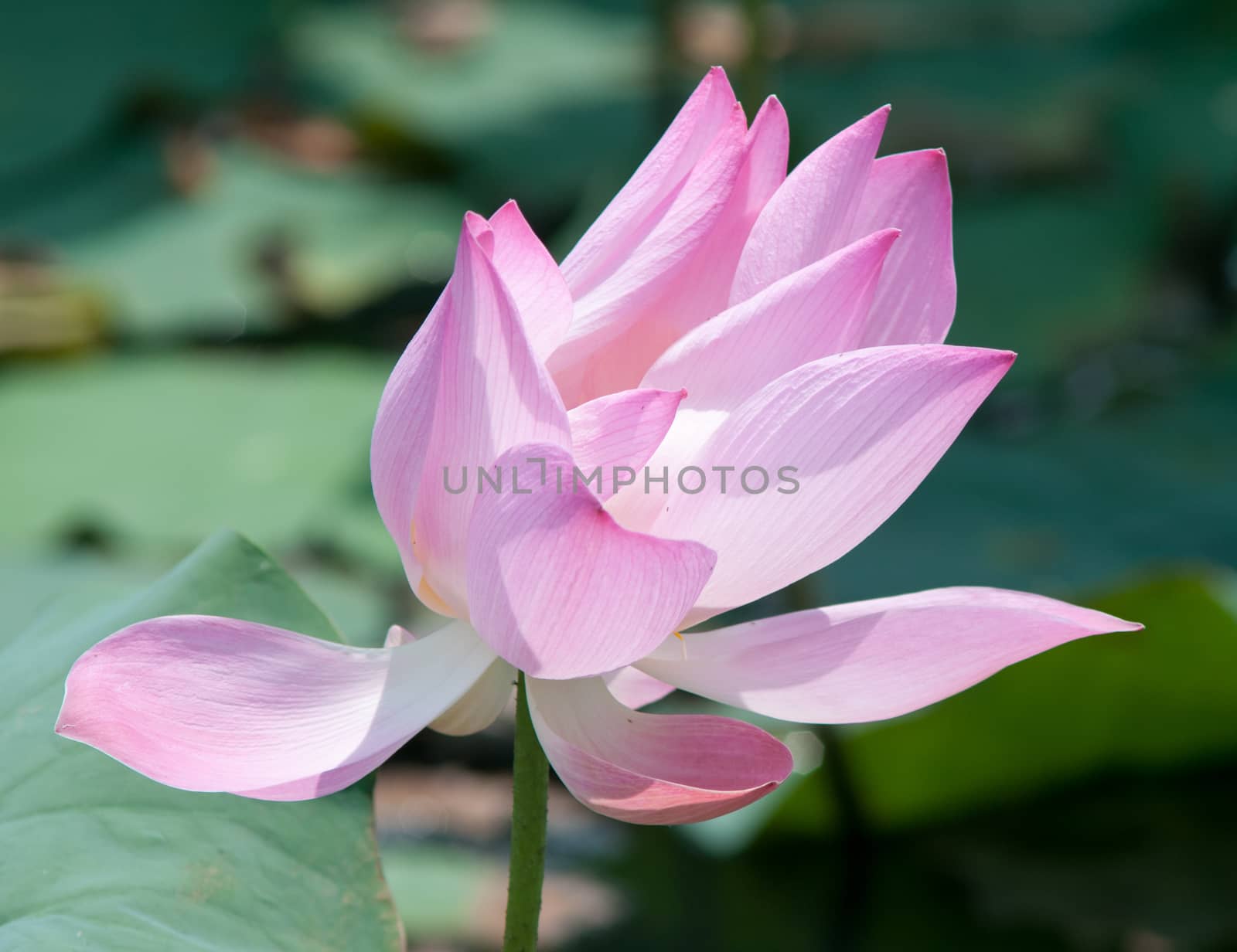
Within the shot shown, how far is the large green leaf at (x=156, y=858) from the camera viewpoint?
0.41 m

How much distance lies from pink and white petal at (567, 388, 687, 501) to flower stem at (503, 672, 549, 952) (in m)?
0.07

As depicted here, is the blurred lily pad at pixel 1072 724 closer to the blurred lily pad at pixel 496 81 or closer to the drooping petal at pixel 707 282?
the drooping petal at pixel 707 282

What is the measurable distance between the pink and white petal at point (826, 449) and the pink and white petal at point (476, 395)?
0.17 feet

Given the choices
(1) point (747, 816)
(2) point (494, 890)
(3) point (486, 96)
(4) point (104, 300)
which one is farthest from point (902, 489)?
(3) point (486, 96)

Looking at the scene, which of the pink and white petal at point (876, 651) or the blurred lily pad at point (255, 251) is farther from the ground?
the pink and white petal at point (876, 651)

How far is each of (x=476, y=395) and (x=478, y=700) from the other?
11cm

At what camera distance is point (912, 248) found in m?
0.43

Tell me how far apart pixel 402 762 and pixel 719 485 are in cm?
124

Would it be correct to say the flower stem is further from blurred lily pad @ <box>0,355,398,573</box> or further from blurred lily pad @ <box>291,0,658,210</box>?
blurred lily pad @ <box>291,0,658,210</box>

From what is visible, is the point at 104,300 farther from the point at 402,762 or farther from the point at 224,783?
the point at 224,783

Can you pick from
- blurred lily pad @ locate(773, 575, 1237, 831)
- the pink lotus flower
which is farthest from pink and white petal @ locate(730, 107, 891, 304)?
blurred lily pad @ locate(773, 575, 1237, 831)

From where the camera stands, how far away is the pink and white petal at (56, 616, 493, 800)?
1.16 ft

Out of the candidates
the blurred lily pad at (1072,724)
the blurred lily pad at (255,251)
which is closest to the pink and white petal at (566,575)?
the blurred lily pad at (1072,724)

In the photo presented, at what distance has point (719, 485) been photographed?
0.37 metres
